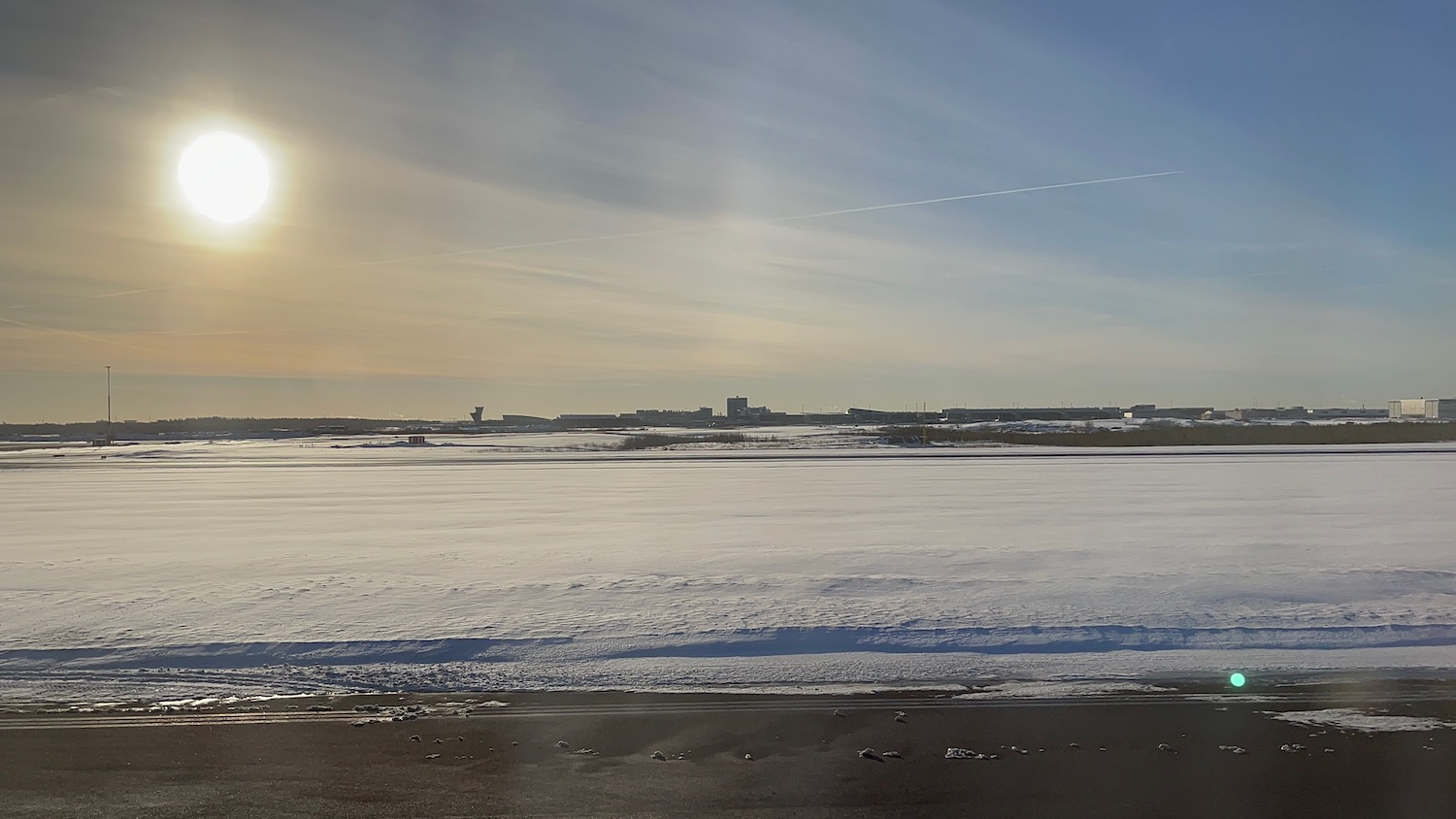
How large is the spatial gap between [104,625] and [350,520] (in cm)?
1120

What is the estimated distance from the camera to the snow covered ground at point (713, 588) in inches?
373

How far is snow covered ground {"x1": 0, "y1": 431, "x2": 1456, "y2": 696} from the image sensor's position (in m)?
9.48

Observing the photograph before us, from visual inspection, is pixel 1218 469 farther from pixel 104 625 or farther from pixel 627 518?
pixel 104 625

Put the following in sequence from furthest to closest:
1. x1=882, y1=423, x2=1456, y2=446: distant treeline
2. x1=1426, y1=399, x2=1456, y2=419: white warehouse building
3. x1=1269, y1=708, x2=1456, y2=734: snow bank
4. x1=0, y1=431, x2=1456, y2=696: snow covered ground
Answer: x1=1426, y1=399, x2=1456, y2=419: white warehouse building
x1=882, y1=423, x2=1456, y2=446: distant treeline
x1=0, y1=431, x2=1456, y2=696: snow covered ground
x1=1269, y1=708, x2=1456, y2=734: snow bank

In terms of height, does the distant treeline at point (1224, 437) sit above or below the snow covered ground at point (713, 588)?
above

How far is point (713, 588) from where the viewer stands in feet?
42.4

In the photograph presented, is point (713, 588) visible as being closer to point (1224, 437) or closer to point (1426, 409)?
point (1224, 437)

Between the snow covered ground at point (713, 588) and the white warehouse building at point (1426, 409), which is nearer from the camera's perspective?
the snow covered ground at point (713, 588)

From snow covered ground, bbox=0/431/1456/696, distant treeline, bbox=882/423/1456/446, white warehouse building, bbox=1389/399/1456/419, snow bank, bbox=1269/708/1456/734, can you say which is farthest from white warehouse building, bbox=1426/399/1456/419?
snow bank, bbox=1269/708/1456/734

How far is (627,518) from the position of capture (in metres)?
22.1

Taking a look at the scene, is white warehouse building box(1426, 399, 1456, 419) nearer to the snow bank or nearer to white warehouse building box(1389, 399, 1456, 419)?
white warehouse building box(1389, 399, 1456, 419)

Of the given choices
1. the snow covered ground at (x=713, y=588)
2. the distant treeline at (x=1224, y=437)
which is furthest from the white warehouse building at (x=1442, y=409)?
the snow covered ground at (x=713, y=588)

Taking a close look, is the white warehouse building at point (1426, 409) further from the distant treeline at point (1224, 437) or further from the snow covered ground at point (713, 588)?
the snow covered ground at point (713, 588)

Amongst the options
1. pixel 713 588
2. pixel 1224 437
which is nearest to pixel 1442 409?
pixel 1224 437
